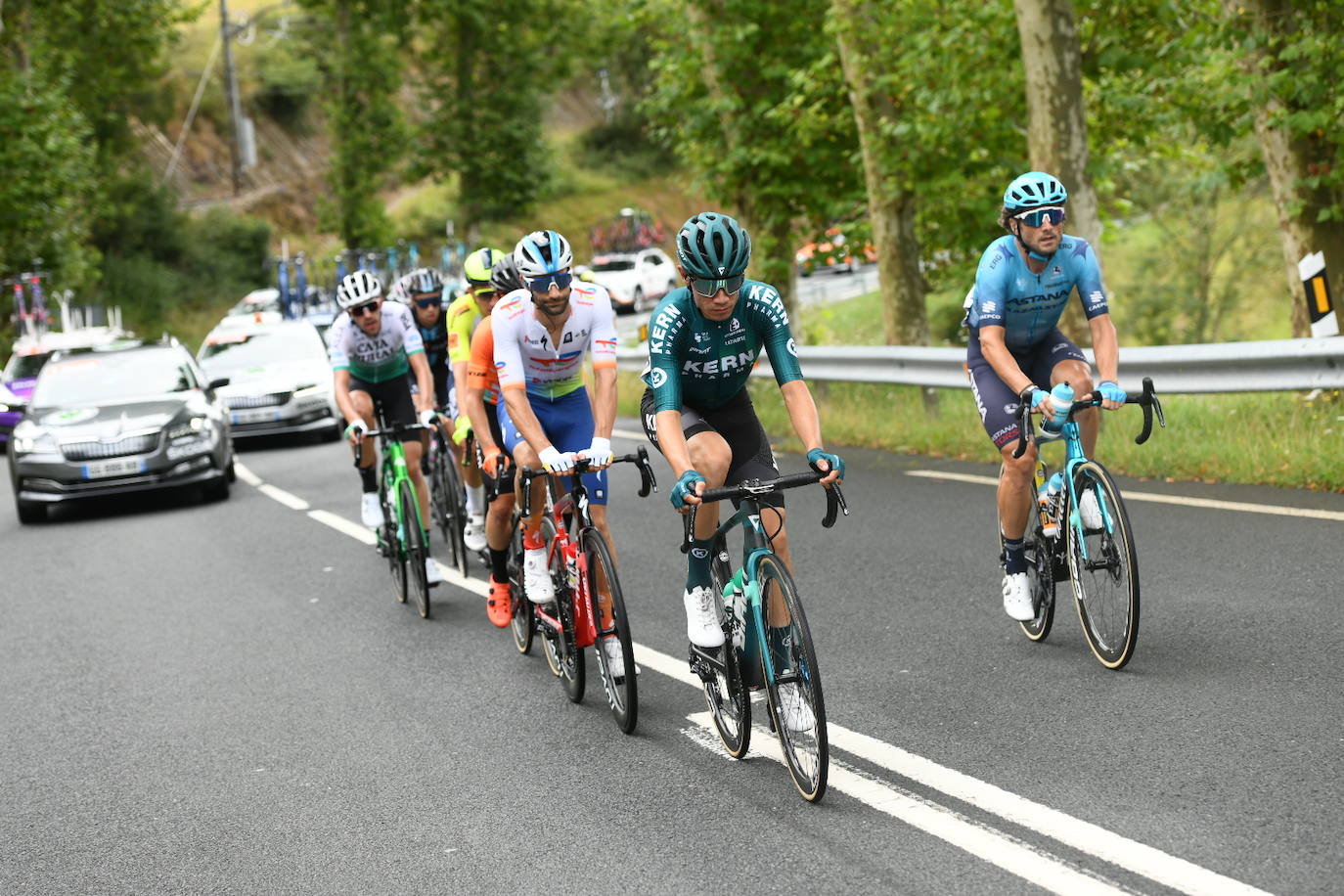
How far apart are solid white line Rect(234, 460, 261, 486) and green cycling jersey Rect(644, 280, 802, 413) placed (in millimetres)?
11598

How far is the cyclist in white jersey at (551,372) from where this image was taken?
Answer: 240 inches

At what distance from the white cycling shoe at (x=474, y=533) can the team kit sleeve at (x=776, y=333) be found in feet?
14.0

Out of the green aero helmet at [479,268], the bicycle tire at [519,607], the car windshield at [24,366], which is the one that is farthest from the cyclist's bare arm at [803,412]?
the car windshield at [24,366]

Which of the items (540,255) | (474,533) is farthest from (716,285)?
(474,533)

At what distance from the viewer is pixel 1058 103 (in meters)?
13.0

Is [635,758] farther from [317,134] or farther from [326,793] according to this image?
[317,134]

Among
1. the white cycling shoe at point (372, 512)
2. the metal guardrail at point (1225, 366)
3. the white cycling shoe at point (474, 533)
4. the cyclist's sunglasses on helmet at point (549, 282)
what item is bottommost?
the white cycling shoe at point (474, 533)

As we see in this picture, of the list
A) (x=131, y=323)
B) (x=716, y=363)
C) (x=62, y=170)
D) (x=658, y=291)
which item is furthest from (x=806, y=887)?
(x=131, y=323)

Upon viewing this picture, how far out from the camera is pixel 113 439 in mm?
14375

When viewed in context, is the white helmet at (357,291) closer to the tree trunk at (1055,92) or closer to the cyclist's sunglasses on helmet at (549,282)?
the cyclist's sunglasses on helmet at (549,282)

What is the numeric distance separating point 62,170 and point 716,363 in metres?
30.2

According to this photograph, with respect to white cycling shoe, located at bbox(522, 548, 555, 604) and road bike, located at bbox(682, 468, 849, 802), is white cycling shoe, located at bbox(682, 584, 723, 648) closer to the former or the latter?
road bike, located at bbox(682, 468, 849, 802)

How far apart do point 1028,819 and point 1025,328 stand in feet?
8.91

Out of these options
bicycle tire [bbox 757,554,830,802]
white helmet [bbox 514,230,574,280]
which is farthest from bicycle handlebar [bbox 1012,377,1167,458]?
white helmet [bbox 514,230,574,280]
